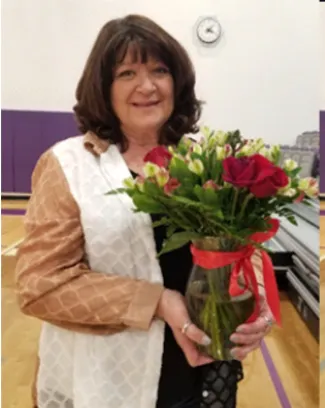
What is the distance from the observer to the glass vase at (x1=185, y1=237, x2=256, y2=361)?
1041mm

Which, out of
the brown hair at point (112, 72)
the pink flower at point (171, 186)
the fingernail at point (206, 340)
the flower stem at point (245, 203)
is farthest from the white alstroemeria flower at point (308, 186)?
the brown hair at point (112, 72)

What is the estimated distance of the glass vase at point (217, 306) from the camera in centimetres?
104

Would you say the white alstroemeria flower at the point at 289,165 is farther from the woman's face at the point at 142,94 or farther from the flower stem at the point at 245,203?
the woman's face at the point at 142,94

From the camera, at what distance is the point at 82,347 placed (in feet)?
3.99

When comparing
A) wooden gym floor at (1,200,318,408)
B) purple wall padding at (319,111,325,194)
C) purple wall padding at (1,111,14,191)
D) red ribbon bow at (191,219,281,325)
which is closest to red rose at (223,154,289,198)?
red ribbon bow at (191,219,281,325)

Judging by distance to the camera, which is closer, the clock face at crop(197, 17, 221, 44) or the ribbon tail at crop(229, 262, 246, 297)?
the ribbon tail at crop(229, 262, 246, 297)

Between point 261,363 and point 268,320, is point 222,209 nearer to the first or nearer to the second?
point 268,320

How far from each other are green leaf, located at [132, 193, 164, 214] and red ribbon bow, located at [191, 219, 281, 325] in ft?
0.40

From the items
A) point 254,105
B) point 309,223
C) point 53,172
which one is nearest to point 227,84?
point 254,105

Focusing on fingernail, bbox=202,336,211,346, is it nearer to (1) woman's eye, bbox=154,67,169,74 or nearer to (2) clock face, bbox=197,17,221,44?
(1) woman's eye, bbox=154,67,169,74

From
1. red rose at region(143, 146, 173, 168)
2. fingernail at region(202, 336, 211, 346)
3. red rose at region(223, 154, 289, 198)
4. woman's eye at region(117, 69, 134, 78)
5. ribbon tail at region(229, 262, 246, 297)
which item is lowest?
fingernail at region(202, 336, 211, 346)

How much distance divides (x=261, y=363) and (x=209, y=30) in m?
1.39

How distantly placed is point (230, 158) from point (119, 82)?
0.43 m

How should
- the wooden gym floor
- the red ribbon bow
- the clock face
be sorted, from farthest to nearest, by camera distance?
the wooden gym floor, the clock face, the red ribbon bow
